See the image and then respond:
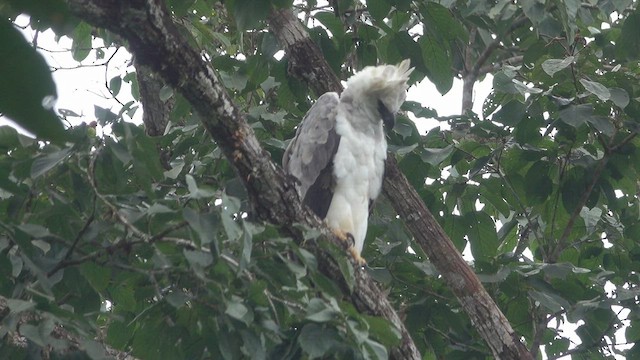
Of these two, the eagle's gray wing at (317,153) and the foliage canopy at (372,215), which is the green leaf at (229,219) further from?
the eagle's gray wing at (317,153)

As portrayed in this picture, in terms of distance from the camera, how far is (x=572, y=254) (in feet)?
17.0

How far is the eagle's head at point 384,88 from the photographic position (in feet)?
16.2

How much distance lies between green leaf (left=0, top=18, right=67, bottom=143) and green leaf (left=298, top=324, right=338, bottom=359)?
2042 millimetres

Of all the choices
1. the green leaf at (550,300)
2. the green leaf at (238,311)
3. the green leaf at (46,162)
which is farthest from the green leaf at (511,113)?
the green leaf at (46,162)

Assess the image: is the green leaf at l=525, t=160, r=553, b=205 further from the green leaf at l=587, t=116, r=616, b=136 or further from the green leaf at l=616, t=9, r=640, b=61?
the green leaf at l=616, t=9, r=640, b=61

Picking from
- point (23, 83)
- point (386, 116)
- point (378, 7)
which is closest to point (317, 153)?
point (386, 116)

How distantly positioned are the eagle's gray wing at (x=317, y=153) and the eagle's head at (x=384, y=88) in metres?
0.26

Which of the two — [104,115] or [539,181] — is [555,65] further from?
[104,115]

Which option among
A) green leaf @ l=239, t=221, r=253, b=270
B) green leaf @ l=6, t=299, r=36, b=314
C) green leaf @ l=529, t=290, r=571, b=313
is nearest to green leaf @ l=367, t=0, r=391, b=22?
green leaf @ l=529, t=290, r=571, b=313

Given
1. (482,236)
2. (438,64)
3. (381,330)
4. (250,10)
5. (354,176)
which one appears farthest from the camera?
(354,176)

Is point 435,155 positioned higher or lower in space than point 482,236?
higher

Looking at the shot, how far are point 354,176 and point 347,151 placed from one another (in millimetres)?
156

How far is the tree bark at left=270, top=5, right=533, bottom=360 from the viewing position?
4.14 meters

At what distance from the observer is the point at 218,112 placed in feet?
9.62
